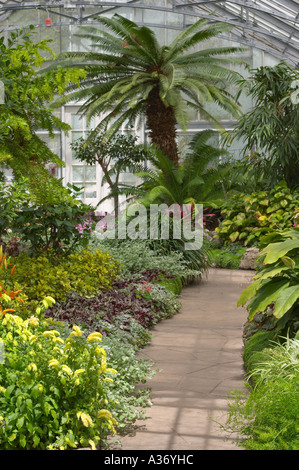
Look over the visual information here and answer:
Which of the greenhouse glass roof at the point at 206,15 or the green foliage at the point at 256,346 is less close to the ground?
the greenhouse glass roof at the point at 206,15

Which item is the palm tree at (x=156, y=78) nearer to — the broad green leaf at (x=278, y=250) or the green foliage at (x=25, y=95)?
the green foliage at (x=25, y=95)

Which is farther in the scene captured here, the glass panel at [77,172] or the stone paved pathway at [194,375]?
the glass panel at [77,172]

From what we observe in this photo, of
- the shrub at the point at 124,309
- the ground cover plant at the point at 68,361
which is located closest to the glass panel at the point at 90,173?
the shrub at the point at 124,309

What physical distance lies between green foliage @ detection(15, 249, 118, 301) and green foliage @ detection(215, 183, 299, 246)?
3.64 m

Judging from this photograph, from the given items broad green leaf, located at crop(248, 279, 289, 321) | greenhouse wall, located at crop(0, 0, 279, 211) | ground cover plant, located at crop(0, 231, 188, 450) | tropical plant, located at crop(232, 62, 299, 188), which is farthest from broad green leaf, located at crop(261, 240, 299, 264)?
greenhouse wall, located at crop(0, 0, 279, 211)

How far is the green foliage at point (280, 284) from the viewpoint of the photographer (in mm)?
3564

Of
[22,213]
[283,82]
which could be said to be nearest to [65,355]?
[22,213]

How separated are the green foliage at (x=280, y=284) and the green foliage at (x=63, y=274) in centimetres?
170

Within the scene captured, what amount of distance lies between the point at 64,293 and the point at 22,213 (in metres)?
0.78

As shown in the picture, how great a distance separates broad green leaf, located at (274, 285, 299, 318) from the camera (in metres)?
3.42

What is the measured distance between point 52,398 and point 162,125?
23.8 ft

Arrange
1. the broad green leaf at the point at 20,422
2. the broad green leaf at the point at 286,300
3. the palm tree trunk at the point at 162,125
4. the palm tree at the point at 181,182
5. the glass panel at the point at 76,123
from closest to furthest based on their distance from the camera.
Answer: the broad green leaf at the point at 20,422
the broad green leaf at the point at 286,300
the palm tree at the point at 181,182
the palm tree trunk at the point at 162,125
the glass panel at the point at 76,123

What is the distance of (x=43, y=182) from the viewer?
5301mm

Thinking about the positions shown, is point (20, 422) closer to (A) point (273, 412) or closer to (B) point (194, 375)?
(A) point (273, 412)
